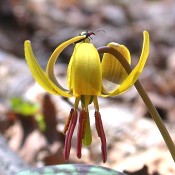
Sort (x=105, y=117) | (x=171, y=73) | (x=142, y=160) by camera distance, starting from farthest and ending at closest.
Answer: (x=171, y=73)
(x=105, y=117)
(x=142, y=160)

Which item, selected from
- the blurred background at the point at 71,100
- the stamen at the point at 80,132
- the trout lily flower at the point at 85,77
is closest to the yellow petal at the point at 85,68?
the trout lily flower at the point at 85,77

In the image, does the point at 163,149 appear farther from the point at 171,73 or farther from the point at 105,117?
the point at 171,73

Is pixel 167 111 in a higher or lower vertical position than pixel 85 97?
higher

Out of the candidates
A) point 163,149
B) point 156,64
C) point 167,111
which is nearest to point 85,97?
point 163,149

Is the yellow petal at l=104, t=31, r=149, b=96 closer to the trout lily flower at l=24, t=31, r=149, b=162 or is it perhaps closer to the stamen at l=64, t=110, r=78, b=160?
the trout lily flower at l=24, t=31, r=149, b=162

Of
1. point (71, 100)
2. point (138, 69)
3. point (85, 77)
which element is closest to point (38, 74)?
point (85, 77)

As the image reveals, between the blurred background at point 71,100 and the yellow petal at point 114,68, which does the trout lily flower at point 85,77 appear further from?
the blurred background at point 71,100

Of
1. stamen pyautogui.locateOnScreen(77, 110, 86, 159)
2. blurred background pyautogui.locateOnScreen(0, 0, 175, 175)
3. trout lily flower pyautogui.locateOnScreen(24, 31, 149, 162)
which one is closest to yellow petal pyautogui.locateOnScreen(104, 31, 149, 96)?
trout lily flower pyautogui.locateOnScreen(24, 31, 149, 162)

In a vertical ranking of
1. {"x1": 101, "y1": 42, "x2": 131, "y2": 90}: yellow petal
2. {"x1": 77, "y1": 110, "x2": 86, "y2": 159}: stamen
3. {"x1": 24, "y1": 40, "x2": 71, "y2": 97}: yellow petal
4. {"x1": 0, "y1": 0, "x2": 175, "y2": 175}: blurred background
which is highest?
{"x1": 0, "y1": 0, "x2": 175, "y2": 175}: blurred background

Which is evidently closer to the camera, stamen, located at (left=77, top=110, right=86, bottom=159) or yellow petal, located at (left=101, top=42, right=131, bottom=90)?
stamen, located at (left=77, top=110, right=86, bottom=159)
